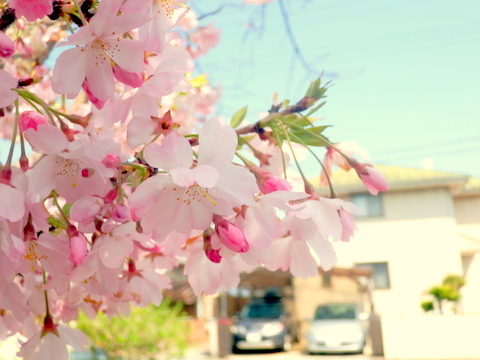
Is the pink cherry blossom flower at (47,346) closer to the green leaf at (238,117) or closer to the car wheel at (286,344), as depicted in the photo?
the green leaf at (238,117)

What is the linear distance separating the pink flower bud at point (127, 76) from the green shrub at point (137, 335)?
6.26 metres

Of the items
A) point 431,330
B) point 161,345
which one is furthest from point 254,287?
point 161,345

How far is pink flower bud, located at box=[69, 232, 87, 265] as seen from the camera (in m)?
0.90

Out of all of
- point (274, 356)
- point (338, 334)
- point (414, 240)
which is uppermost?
point (414, 240)

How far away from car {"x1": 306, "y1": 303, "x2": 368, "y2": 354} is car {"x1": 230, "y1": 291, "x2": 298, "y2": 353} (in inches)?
29.8

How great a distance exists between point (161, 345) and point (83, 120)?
21.7 ft

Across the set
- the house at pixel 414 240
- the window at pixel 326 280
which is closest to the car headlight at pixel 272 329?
the window at pixel 326 280

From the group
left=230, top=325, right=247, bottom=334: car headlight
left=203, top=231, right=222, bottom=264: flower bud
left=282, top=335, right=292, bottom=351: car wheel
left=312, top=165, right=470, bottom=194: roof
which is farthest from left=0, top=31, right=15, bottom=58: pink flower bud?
left=312, top=165, right=470, bottom=194: roof

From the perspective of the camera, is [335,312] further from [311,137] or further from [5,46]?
[5,46]

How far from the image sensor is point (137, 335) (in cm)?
695

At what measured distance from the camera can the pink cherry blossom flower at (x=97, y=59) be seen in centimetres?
84

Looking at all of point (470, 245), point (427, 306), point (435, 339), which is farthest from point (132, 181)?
point (470, 245)

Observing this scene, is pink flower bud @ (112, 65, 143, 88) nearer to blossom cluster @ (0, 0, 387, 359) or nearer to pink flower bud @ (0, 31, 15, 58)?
blossom cluster @ (0, 0, 387, 359)

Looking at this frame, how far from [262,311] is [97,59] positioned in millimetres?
12639
